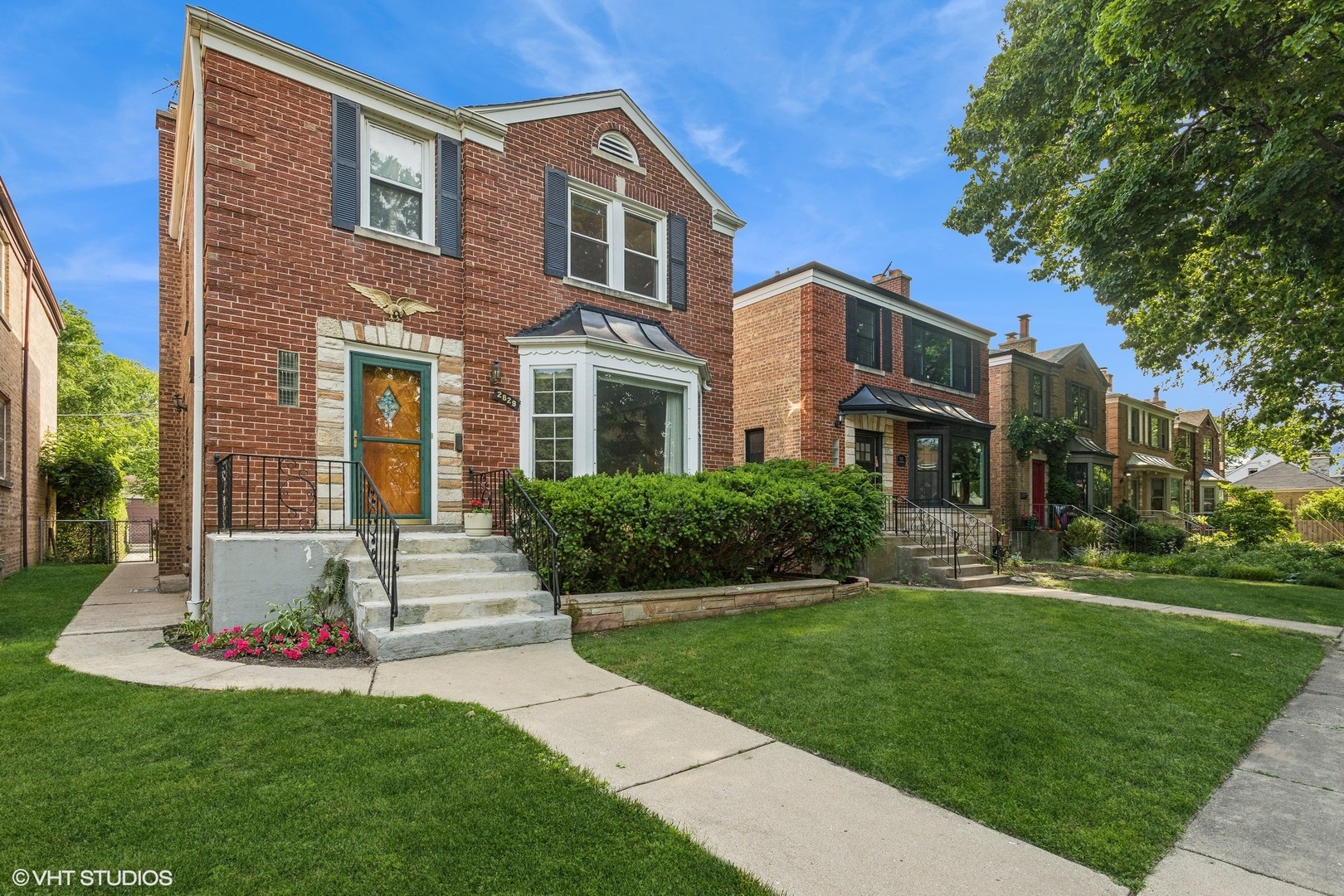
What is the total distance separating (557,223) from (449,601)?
5.97 m

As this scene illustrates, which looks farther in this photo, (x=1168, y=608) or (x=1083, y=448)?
(x=1083, y=448)

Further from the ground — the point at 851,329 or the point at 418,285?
the point at 851,329

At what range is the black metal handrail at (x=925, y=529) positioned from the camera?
11.8 m

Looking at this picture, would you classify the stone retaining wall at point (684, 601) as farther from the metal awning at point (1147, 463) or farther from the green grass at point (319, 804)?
the metal awning at point (1147, 463)

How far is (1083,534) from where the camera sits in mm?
17734

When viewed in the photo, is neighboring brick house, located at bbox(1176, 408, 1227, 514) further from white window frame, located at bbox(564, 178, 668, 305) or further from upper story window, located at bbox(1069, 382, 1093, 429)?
white window frame, located at bbox(564, 178, 668, 305)

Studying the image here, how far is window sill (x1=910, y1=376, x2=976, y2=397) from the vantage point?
16.5m

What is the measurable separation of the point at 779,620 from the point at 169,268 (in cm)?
1190

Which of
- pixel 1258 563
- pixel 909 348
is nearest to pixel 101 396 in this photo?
pixel 909 348

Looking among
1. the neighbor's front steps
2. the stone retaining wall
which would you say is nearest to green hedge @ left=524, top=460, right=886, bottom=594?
the stone retaining wall

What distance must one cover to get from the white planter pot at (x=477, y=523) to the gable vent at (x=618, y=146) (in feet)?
20.5

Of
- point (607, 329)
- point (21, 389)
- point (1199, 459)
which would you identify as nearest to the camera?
point (607, 329)

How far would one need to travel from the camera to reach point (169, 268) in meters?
11.2

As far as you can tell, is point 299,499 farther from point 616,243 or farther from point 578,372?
point 616,243
